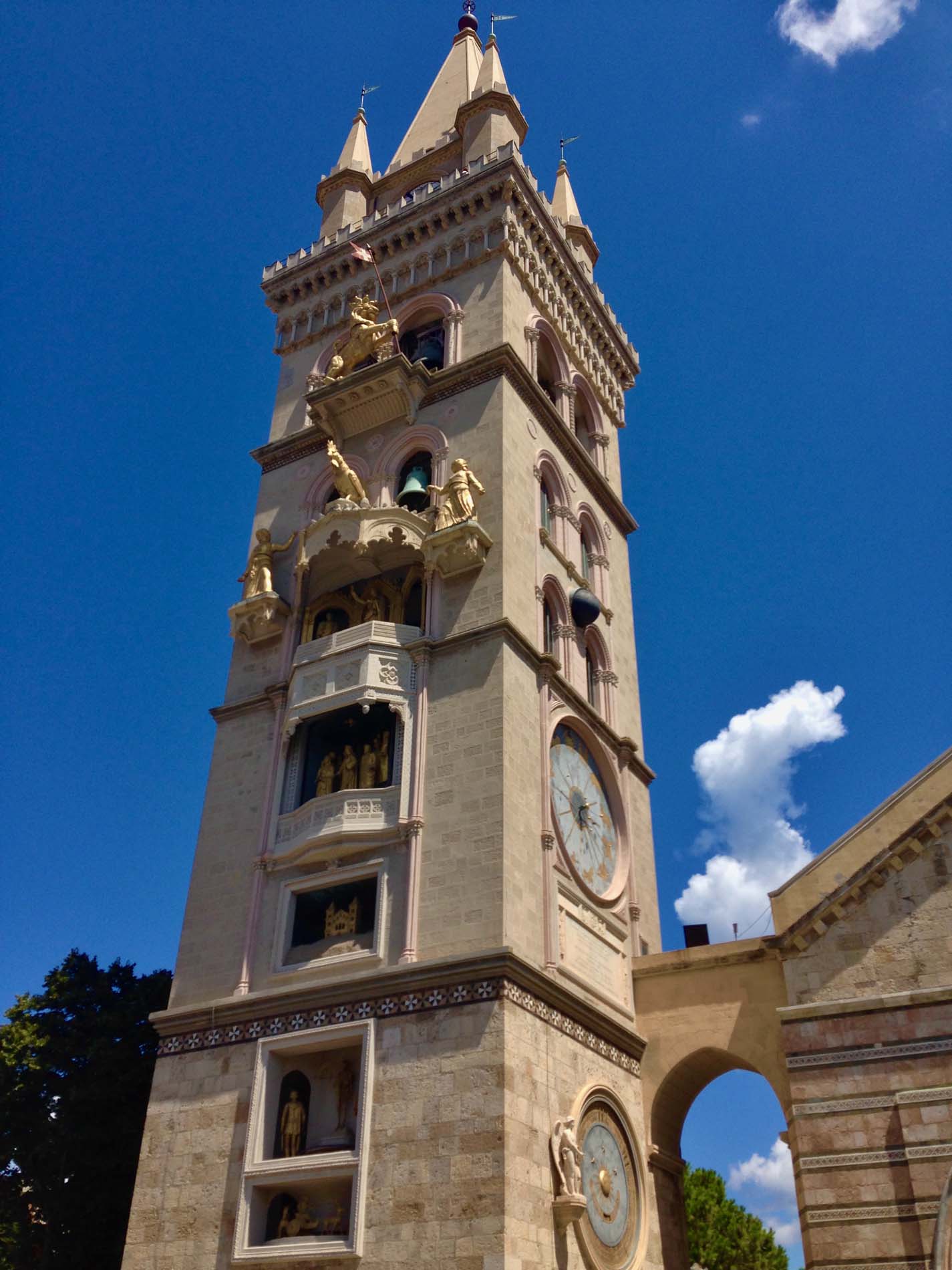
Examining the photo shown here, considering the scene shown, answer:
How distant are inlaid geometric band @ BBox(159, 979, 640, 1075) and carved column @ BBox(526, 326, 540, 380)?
1684 centimetres

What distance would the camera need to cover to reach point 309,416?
31641mm

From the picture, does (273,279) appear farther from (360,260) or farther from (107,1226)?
(107,1226)

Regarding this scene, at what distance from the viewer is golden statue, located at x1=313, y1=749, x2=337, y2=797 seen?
81.4 feet

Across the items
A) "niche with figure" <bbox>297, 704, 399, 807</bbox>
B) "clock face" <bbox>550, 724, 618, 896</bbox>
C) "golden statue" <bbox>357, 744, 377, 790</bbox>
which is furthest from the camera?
"clock face" <bbox>550, 724, 618, 896</bbox>

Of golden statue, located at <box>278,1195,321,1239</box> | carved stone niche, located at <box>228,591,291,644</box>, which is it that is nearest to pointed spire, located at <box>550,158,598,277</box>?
carved stone niche, located at <box>228,591,291,644</box>

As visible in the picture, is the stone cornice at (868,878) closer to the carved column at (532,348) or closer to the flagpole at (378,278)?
the carved column at (532,348)

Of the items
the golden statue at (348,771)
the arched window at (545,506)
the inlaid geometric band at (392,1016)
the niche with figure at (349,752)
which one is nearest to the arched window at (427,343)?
the arched window at (545,506)

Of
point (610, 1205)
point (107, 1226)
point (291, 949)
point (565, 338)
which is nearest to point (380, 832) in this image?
point (291, 949)

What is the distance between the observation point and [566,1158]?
1998 centimetres

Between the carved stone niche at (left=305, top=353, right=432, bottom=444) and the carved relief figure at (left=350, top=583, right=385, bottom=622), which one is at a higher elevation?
the carved stone niche at (left=305, top=353, right=432, bottom=444)

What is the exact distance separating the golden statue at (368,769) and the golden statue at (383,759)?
0.23ft

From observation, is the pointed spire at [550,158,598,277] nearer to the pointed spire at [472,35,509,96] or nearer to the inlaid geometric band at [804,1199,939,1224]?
the pointed spire at [472,35,509,96]

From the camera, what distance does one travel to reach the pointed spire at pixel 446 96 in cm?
4031

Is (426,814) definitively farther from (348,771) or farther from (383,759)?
(348,771)
